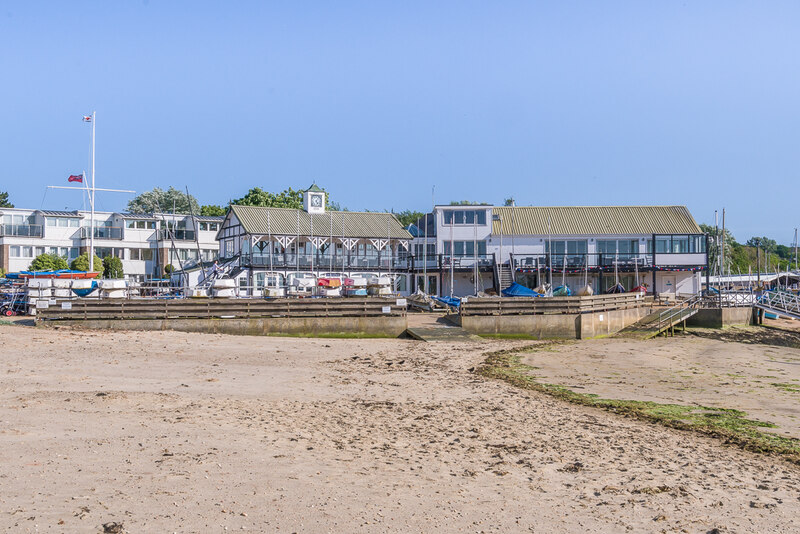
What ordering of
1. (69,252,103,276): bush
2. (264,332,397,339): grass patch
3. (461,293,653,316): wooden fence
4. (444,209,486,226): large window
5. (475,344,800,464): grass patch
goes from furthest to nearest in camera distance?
(69,252,103,276): bush, (444,209,486,226): large window, (461,293,653,316): wooden fence, (264,332,397,339): grass patch, (475,344,800,464): grass patch

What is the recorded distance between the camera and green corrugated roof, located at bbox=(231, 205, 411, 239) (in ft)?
196

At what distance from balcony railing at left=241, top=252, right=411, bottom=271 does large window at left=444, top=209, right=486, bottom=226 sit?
4.84 metres

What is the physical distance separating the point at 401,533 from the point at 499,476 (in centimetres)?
232

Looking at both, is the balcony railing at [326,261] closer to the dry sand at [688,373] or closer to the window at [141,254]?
the window at [141,254]

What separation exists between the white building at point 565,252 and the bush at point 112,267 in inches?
1100

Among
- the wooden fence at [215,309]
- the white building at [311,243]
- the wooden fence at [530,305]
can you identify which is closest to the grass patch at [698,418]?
the wooden fence at [215,309]

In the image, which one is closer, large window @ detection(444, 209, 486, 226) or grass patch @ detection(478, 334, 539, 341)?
grass patch @ detection(478, 334, 539, 341)

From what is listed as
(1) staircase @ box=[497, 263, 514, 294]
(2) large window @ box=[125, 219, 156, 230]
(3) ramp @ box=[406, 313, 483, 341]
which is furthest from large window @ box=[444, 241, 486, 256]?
(2) large window @ box=[125, 219, 156, 230]

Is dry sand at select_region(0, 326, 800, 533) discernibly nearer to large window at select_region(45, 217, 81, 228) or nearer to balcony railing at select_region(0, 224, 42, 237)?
balcony railing at select_region(0, 224, 42, 237)

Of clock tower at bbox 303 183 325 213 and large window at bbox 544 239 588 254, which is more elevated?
clock tower at bbox 303 183 325 213

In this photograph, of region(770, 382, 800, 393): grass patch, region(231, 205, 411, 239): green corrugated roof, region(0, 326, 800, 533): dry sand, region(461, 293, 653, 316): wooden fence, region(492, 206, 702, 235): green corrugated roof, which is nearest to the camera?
region(0, 326, 800, 533): dry sand

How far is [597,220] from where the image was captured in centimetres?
6556

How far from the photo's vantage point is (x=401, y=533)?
698cm

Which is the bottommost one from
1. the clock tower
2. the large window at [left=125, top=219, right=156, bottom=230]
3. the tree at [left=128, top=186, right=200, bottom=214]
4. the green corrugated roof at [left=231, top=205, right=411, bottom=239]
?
the green corrugated roof at [left=231, top=205, right=411, bottom=239]
